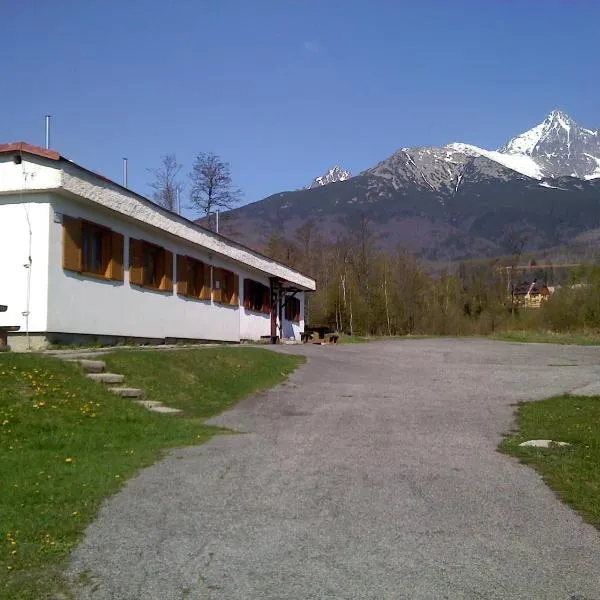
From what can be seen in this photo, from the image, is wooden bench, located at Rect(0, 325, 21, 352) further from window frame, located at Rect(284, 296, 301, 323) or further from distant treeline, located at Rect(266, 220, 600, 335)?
distant treeline, located at Rect(266, 220, 600, 335)

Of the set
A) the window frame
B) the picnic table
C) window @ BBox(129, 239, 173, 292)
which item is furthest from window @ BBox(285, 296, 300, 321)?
window @ BBox(129, 239, 173, 292)

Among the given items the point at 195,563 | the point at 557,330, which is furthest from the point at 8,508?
the point at 557,330

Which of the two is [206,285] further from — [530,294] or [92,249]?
[530,294]

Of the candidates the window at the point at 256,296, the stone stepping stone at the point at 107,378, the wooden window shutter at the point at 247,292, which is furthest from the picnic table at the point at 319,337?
the stone stepping stone at the point at 107,378

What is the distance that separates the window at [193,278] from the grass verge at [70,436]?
630 cm

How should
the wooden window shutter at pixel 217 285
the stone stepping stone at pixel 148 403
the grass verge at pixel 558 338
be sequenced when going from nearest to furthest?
the stone stepping stone at pixel 148 403
the wooden window shutter at pixel 217 285
the grass verge at pixel 558 338

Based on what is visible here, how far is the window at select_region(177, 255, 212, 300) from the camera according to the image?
83.0ft

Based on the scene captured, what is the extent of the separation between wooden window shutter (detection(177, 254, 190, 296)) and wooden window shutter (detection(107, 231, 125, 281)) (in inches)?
174

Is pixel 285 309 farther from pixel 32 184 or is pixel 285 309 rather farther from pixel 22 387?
pixel 22 387

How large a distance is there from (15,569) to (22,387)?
7116 mm

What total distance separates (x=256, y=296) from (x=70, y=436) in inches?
1009

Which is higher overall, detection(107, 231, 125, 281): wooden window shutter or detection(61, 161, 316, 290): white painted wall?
detection(61, 161, 316, 290): white painted wall

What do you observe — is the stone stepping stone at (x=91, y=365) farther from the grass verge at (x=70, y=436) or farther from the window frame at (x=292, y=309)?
the window frame at (x=292, y=309)

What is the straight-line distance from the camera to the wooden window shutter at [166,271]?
77.7 ft
